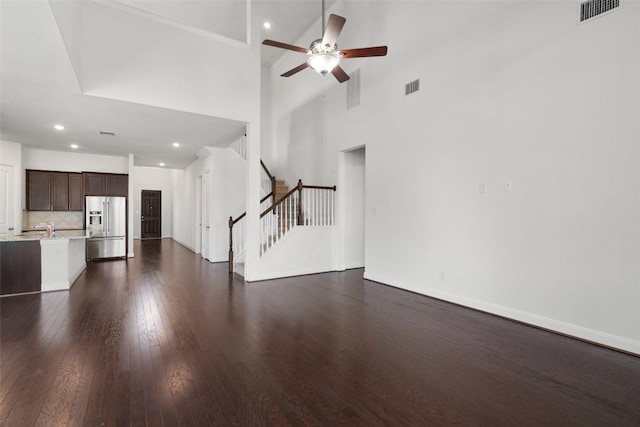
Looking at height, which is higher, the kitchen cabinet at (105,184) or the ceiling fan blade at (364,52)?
the ceiling fan blade at (364,52)

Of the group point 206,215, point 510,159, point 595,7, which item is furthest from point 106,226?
point 595,7

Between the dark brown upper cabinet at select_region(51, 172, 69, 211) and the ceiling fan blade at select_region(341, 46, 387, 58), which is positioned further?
the dark brown upper cabinet at select_region(51, 172, 69, 211)

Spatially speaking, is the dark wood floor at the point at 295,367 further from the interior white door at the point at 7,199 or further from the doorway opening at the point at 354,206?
the interior white door at the point at 7,199

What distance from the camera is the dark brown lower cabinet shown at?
4746 mm

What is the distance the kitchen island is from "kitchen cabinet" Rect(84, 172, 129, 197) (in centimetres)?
356

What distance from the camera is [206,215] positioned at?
8586 millimetres

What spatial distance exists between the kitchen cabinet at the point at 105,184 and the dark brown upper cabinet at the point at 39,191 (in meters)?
0.77

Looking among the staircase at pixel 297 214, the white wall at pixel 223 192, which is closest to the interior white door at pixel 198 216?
the white wall at pixel 223 192

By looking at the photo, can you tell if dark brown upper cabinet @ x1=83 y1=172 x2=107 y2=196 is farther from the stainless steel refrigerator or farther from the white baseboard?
the white baseboard

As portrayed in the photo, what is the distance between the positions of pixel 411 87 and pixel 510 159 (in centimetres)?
210

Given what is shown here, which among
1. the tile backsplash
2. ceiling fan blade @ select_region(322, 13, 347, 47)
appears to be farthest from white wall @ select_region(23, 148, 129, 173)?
ceiling fan blade @ select_region(322, 13, 347, 47)

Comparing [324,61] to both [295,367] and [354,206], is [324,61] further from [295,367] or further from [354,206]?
Answer: [354,206]

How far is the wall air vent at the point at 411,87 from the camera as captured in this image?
4980 mm

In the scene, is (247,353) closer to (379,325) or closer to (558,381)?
(379,325)
